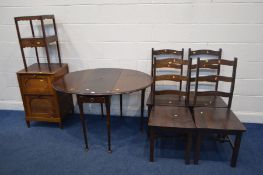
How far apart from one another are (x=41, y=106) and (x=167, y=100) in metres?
1.57

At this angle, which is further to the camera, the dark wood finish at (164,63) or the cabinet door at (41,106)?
the cabinet door at (41,106)

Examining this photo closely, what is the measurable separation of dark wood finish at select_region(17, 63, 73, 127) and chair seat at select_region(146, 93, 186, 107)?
45.0 inches

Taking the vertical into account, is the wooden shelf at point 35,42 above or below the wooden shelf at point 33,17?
below

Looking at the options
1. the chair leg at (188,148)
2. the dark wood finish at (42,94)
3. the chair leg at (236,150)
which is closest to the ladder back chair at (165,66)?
the chair leg at (188,148)

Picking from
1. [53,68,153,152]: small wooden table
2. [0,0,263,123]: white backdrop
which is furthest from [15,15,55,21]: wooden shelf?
[53,68,153,152]: small wooden table

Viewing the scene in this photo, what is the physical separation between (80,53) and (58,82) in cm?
70

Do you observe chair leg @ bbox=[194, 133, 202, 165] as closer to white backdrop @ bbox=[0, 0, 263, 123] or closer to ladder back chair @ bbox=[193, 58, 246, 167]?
ladder back chair @ bbox=[193, 58, 246, 167]

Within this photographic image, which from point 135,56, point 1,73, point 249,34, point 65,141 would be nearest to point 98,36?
point 135,56

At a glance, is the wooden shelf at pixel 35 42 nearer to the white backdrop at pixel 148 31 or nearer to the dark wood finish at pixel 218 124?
the white backdrop at pixel 148 31

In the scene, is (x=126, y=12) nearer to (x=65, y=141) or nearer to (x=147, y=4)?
(x=147, y=4)

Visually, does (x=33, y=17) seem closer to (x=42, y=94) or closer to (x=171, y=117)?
(x=42, y=94)

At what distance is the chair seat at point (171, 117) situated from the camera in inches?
83.7

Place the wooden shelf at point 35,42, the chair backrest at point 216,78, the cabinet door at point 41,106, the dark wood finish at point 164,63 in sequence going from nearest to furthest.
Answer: the chair backrest at point 216,78 < the dark wood finish at point 164,63 < the wooden shelf at point 35,42 < the cabinet door at point 41,106

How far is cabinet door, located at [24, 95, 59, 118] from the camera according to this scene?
9.12 feet
